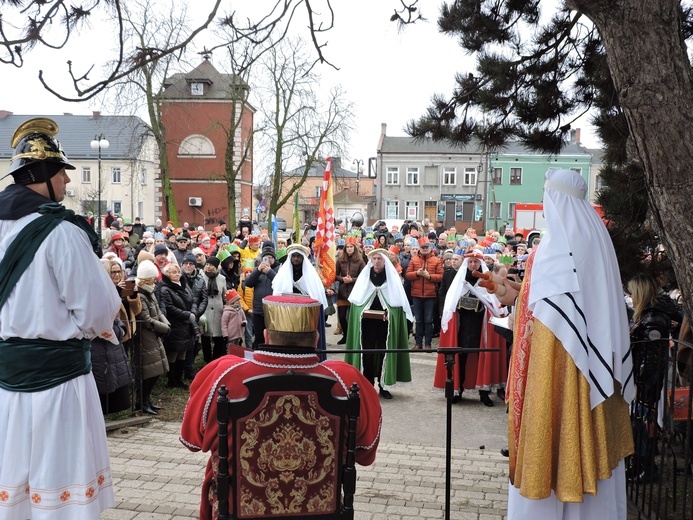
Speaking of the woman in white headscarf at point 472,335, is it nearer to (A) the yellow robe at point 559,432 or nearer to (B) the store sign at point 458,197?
(A) the yellow robe at point 559,432

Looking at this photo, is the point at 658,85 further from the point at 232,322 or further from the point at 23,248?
the point at 232,322

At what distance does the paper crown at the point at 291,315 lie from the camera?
9.71ft

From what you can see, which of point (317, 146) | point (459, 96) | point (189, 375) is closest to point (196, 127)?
point (317, 146)

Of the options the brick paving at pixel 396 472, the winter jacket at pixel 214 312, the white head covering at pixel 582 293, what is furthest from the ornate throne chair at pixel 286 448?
the winter jacket at pixel 214 312

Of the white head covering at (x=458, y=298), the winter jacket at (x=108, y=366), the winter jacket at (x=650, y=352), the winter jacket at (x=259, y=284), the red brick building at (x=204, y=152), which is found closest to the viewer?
the winter jacket at (x=650, y=352)

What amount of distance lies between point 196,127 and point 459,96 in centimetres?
3773

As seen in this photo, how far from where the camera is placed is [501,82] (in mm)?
5879

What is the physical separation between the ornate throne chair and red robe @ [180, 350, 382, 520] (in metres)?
0.13

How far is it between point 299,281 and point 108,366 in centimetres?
355

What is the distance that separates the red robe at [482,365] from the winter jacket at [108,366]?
4194mm

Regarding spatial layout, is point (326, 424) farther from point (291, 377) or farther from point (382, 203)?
point (382, 203)

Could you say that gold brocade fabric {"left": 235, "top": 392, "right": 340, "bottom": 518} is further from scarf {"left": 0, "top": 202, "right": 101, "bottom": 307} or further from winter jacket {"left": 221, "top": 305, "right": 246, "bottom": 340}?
winter jacket {"left": 221, "top": 305, "right": 246, "bottom": 340}

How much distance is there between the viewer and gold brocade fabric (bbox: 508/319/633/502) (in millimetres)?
3346

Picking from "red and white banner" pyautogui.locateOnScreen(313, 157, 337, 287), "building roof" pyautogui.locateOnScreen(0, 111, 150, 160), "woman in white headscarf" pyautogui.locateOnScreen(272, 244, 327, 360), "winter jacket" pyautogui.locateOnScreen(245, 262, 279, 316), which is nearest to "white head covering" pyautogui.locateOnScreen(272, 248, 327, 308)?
"woman in white headscarf" pyautogui.locateOnScreen(272, 244, 327, 360)
